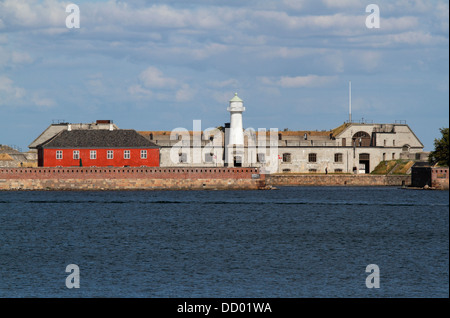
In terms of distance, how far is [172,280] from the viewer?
94.5 ft

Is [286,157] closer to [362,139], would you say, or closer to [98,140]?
[362,139]

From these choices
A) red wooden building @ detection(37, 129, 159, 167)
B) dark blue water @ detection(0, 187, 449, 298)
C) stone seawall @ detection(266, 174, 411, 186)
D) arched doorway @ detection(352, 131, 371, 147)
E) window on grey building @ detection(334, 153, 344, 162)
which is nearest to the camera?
dark blue water @ detection(0, 187, 449, 298)

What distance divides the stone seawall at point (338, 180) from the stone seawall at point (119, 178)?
50.7 feet

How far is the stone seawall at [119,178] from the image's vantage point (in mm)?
80500

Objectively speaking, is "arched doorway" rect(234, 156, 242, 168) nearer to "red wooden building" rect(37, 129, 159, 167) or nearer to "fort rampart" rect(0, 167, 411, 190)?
"fort rampart" rect(0, 167, 411, 190)

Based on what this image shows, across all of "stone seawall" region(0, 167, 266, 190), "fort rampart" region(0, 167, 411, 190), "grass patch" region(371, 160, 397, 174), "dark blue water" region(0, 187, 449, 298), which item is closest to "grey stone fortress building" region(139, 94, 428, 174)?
"grass patch" region(371, 160, 397, 174)

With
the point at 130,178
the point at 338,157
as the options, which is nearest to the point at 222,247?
the point at 130,178

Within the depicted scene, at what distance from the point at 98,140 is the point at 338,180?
31.4m

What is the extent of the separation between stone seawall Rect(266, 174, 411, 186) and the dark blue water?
2684 cm

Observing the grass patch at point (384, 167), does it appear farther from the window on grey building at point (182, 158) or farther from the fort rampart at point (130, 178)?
the window on grey building at point (182, 158)

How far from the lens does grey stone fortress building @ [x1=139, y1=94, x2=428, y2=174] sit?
101m

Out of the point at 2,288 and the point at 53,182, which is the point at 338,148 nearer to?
the point at 53,182

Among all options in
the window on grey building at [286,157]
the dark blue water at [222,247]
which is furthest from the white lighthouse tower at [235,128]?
the dark blue water at [222,247]

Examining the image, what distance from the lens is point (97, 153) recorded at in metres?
82.6
